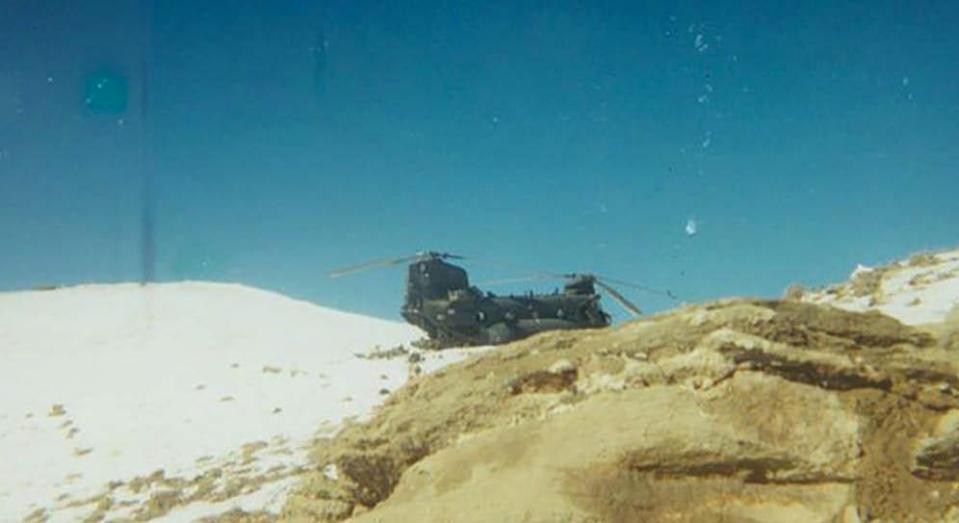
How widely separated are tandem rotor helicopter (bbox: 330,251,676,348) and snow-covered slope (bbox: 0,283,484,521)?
2030 millimetres

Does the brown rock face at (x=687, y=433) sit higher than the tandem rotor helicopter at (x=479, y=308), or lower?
lower

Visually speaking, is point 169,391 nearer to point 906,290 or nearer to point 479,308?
point 479,308

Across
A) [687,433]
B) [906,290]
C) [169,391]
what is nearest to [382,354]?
[169,391]

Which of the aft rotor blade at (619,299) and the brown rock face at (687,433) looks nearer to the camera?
the brown rock face at (687,433)

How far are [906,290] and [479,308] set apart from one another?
1711cm

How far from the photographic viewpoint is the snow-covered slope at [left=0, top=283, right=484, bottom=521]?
538 inches

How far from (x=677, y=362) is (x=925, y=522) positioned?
71.6 inches

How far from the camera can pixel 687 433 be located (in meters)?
4.82

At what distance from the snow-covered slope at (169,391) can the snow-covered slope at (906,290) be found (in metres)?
11.6

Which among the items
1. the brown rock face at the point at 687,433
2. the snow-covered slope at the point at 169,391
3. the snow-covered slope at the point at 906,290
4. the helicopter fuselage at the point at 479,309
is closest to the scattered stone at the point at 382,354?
the snow-covered slope at the point at 169,391

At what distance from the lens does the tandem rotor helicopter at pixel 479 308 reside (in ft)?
101

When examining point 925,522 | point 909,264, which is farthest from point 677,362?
point 909,264

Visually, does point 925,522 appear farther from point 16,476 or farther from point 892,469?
point 16,476

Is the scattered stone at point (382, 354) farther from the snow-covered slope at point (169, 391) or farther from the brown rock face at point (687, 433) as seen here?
the brown rock face at point (687, 433)
